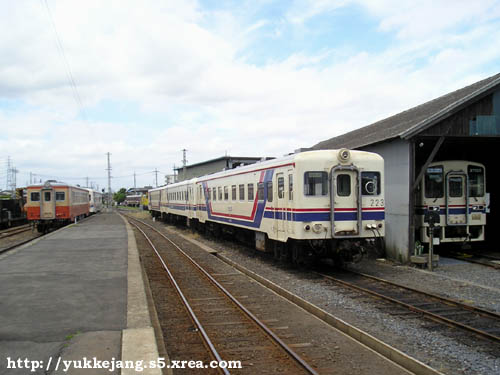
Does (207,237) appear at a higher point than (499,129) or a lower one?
lower

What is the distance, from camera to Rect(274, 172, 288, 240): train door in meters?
10.7

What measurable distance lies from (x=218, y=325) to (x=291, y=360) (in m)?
1.86

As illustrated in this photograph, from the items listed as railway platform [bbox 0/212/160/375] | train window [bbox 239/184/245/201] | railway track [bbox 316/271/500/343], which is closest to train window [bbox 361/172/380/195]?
railway track [bbox 316/271/500/343]

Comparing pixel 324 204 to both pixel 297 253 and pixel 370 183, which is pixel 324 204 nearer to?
pixel 370 183

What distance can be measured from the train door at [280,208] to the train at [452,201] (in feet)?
15.5

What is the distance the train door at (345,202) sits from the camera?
33.2 feet

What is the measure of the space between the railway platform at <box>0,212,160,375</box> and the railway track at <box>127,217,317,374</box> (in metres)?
0.87

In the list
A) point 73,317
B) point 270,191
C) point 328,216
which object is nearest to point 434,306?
point 328,216

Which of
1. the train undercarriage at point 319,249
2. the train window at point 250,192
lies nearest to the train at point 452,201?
the train undercarriage at point 319,249

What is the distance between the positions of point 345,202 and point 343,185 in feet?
1.34

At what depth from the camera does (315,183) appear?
1011cm

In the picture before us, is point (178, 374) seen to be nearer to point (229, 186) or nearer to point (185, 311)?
point (185, 311)

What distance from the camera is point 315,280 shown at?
10.0 metres

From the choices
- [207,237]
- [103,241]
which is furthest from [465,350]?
[207,237]
